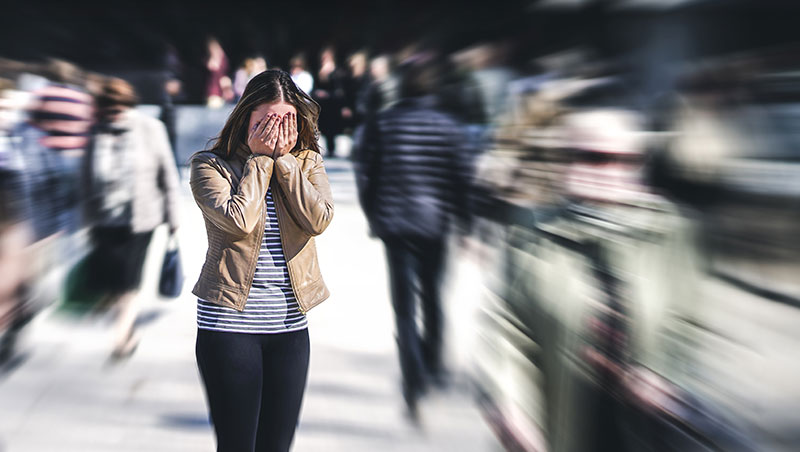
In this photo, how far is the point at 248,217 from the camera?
1.60m

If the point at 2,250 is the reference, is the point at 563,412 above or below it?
below

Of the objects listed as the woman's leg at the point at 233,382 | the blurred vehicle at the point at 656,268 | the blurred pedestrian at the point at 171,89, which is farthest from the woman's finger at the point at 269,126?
the blurred pedestrian at the point at 171,89

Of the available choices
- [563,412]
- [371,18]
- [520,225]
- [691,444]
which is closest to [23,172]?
[371,18]

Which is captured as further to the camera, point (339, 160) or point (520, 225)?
point (339, 160)

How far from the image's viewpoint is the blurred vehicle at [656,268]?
81.0 inches

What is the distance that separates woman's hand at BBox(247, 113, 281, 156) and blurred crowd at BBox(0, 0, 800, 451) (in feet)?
4.33

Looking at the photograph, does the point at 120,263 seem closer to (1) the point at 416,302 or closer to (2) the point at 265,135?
(1) the point at 416,302

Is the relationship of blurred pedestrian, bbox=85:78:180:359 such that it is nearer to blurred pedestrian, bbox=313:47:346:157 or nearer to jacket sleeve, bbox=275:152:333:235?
blurred pedestrian, bbox=313:47:346:157

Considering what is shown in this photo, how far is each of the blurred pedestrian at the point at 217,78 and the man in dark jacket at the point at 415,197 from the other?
904 millimetres

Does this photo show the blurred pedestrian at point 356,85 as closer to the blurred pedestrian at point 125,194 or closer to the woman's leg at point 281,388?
the blurred pedestrian at point 125,194

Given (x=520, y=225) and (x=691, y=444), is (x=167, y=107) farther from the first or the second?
(x=691, y=444)

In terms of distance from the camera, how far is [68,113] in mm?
3377

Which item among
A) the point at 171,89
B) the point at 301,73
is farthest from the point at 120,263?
the point at 301,73

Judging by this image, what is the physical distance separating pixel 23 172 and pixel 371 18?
6.33ft
